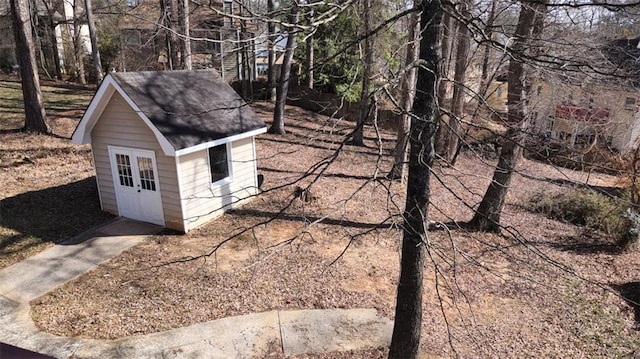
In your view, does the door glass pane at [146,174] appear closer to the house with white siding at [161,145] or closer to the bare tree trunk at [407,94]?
the house with white siding at [161,145]

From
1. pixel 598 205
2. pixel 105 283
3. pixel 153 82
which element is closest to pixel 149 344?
pixel 105 283

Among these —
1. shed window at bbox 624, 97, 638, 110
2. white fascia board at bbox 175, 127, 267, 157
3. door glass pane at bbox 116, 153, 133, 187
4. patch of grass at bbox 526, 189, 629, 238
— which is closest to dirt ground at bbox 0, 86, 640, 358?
patch of grass at bbox 526, 189, 629, 238

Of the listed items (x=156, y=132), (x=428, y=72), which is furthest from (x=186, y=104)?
(x=428, y=72)

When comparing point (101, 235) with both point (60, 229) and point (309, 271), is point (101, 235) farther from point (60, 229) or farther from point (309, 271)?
point (309, 271)

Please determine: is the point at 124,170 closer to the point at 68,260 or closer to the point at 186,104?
the point at 186,104

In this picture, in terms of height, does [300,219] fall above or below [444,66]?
below

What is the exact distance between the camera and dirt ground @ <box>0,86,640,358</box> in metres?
6.05

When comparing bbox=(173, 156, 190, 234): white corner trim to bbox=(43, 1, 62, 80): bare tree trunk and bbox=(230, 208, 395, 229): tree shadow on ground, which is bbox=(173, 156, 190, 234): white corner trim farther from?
bbox=(43, 1, 62, 80): bare tree trunk

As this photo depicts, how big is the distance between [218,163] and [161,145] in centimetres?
178

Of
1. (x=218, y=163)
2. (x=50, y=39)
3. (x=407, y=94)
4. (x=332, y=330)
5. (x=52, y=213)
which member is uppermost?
(x=50, y=39)

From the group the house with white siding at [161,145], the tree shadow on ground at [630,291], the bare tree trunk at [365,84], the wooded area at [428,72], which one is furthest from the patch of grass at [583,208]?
the house with white siding at [161,145]

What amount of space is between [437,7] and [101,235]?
329 inches

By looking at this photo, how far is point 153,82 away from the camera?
30.8ft

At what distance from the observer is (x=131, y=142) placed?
9.23 m
